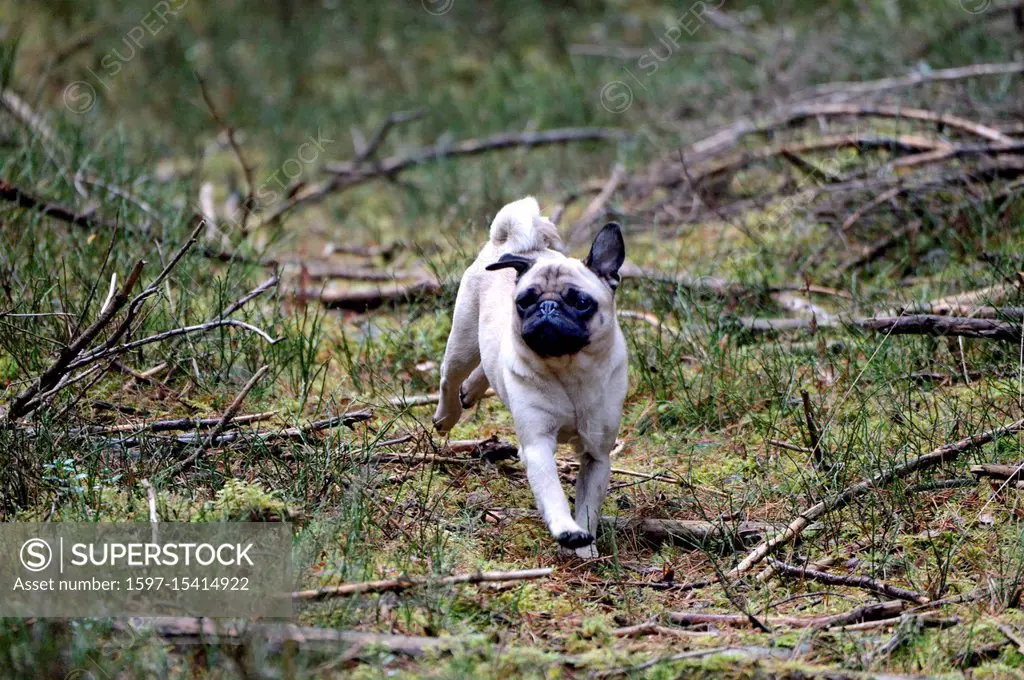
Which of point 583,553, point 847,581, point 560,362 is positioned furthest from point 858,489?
point 560,362

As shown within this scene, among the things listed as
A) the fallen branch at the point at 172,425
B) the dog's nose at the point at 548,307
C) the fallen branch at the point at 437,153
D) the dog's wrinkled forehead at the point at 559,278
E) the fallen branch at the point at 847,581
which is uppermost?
the fallen branch at the point at 437,153

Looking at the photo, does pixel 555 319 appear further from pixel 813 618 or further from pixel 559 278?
pixel 813 618

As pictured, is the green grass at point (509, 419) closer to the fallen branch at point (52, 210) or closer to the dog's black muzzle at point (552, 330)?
the fallen branch at point (52, 210)

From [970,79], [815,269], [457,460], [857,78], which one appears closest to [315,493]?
[457,460]

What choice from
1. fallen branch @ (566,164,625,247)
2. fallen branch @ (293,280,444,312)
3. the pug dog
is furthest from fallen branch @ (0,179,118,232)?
the pug dog

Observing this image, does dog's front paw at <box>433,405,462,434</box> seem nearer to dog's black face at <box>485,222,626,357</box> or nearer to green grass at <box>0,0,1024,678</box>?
green grass at <box>0,0,1024,678</box>

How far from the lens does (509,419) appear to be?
5.84m

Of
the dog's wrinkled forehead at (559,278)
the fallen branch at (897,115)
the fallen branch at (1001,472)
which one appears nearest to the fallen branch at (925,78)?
the fallen branch at (897,115)

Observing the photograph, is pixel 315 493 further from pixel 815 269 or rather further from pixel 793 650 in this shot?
pixel 815 269

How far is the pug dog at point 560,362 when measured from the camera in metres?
4.09

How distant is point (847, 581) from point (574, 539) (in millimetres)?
995

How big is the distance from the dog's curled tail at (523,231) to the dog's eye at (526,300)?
1.69 feet

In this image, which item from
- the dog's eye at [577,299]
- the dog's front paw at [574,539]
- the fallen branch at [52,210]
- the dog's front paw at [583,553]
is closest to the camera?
the dog's front paw at [574,539]

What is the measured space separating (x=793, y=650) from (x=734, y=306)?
3275 mm
